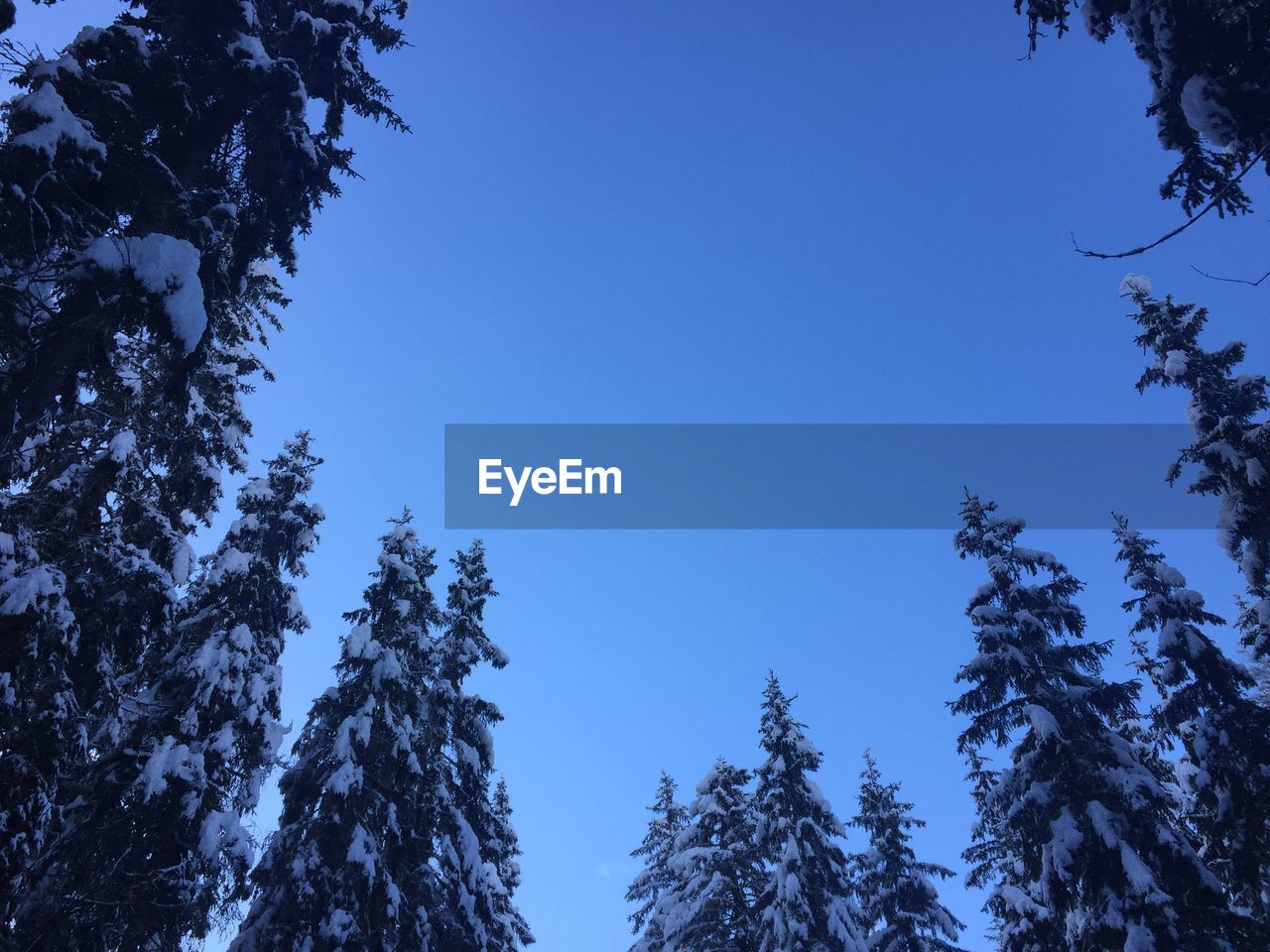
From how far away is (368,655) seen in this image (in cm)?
1689

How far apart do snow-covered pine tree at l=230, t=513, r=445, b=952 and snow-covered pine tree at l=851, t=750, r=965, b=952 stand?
1482 centimetres

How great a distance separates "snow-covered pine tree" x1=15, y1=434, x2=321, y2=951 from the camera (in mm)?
11352

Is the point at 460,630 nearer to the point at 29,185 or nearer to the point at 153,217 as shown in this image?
the point at 153,217

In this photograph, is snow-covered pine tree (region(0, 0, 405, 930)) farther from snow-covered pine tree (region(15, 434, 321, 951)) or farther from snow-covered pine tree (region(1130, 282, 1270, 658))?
snow-covered pine tree (region(1130, 282, 1270, 658))

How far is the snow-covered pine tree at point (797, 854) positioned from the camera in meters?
17.9

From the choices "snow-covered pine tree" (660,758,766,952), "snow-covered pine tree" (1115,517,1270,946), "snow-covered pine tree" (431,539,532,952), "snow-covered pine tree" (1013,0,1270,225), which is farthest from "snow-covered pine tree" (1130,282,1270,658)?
"snow-covered pine tree" (431,539,532,952)

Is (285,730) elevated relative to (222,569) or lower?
lower

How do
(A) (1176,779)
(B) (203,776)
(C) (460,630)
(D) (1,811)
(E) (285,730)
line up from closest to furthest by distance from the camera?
1. (D) (1,811)
2. (B) (203,776)
3. (E) (285,730)
4. (C) (460,630)
5. (A) (1176,779)

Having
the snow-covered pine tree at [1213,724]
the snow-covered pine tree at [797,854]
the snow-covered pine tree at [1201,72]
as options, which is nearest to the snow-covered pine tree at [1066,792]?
the snow-covered pine tree at [1213,724]

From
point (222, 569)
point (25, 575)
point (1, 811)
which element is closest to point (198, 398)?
point (222, 569)

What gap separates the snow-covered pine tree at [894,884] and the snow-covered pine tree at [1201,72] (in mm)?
22316

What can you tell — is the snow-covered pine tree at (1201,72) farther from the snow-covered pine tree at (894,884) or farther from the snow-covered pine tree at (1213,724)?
the snow-covered pine tree at (894,884)

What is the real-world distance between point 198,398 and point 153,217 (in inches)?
221

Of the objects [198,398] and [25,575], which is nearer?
[25,575]
